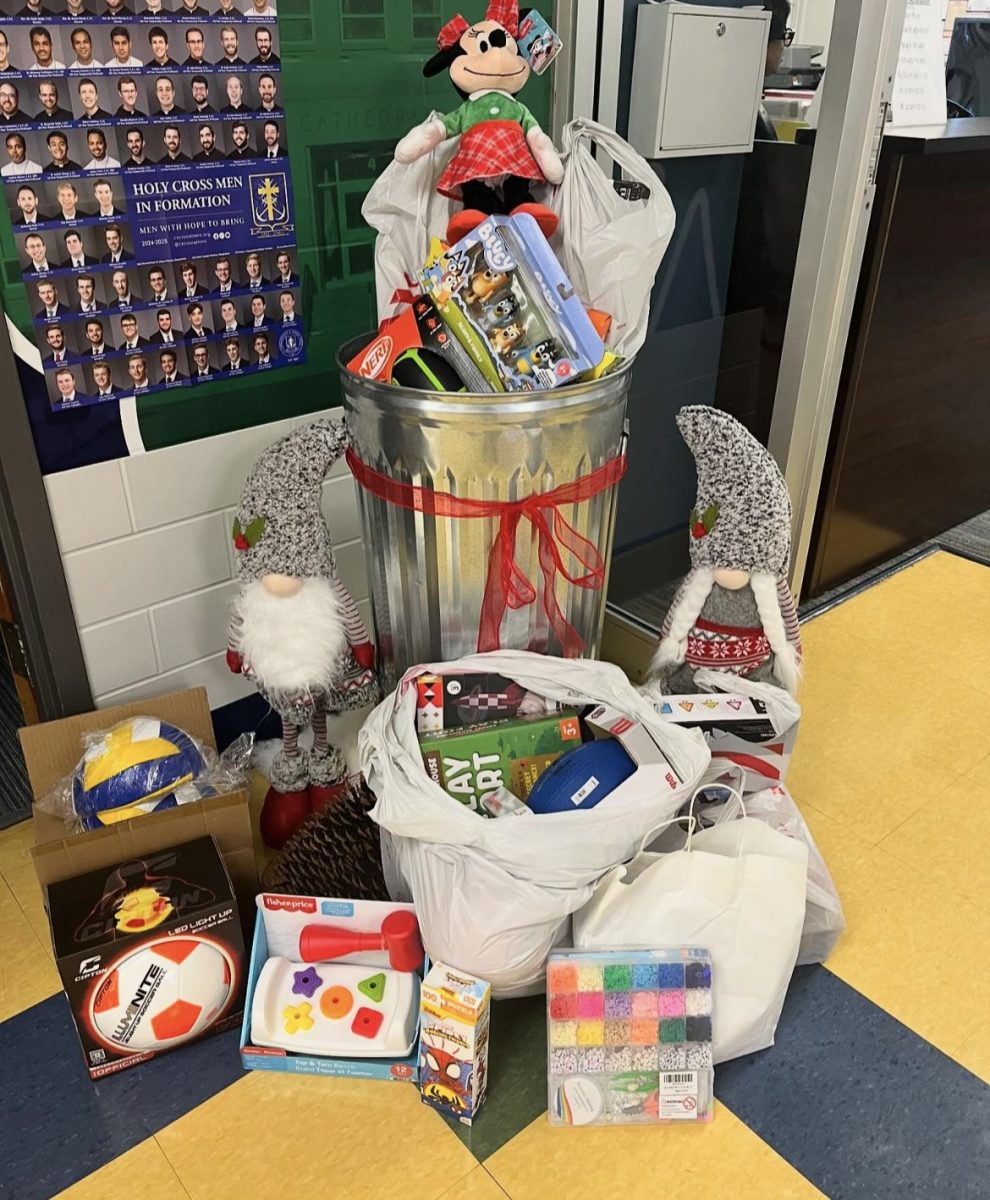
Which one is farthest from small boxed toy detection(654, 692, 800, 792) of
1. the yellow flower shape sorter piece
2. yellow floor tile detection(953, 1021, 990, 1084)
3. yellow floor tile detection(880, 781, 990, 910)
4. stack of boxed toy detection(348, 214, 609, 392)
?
the yellow flower shape sorter piece

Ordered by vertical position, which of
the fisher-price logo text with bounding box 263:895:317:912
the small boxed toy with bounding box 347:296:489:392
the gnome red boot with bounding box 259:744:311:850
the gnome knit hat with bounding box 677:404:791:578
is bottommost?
the gnome red boot with bounding box 259:744:311:850

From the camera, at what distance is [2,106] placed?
1.25 metres

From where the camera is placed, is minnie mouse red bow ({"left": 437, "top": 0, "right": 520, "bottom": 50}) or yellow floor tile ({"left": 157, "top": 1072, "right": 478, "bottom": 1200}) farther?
minnie mouse red bow ({"left": 437, "top": 0, "right": 520, "bottom": 50})

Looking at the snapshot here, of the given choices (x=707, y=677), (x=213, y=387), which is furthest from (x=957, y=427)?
(x=213, y=387)

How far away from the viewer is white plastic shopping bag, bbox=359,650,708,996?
1.20 meters

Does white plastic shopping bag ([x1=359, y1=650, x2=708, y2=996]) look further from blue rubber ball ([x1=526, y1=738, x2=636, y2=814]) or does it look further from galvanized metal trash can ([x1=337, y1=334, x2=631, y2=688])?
galvanized metal trash can ([x1=337, y1=334, x2=631, y2=688])

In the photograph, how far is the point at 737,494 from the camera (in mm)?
1536

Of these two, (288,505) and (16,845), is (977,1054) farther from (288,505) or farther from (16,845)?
(16,845)

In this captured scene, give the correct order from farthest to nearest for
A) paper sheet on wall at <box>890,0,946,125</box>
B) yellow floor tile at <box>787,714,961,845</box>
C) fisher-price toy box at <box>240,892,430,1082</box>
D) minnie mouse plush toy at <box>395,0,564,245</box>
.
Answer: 1. paper sheet on wall at <box>890,0,946,125</box>
2. yellow floor tile at <box>787,714,961,845</box>
3. minnie mouse plush toy at <box>395,0,564,245</box>
4. fisher-price toy box at <box>240,892,430,1082</box>

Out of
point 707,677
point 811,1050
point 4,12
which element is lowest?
point 811,1050

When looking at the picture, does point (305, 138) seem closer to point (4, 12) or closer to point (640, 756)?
point (4, 12)

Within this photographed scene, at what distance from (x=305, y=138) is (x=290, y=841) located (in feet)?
3.60

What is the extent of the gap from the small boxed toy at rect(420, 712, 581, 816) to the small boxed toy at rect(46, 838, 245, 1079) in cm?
33

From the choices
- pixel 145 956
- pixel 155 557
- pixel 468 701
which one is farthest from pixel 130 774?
pixel 468 701
